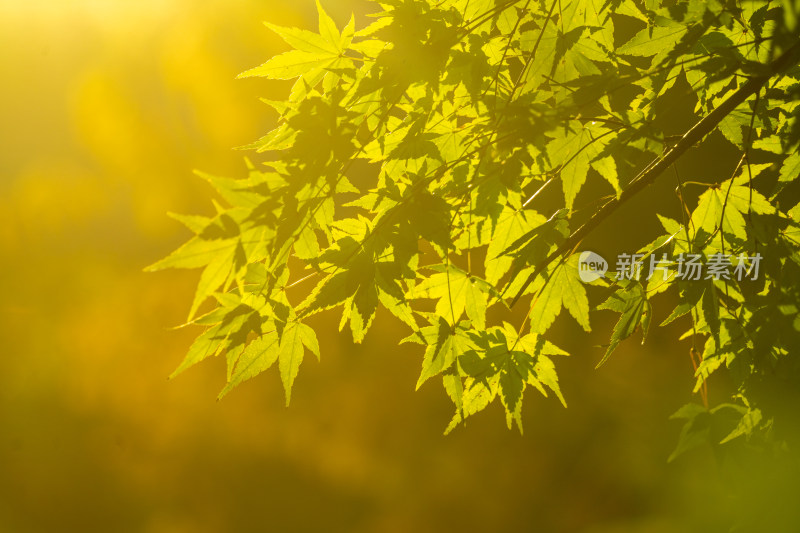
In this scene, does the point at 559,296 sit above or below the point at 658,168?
below

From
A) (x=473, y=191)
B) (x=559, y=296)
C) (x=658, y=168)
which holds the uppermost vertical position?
(x=473, y=191)

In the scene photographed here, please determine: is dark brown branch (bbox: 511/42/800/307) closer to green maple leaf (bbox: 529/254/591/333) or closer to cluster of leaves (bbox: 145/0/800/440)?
cluster of leaves (bbox: 145/0/800/440)

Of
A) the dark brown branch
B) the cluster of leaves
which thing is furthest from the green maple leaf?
the dark brown branch

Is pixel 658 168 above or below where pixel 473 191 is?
below

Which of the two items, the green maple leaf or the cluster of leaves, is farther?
the green maple leaf

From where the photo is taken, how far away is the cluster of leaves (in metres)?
1.15

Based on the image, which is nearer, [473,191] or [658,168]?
[658,168]

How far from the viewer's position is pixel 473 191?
1438 mm

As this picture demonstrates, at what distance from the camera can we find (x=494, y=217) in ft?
4.53

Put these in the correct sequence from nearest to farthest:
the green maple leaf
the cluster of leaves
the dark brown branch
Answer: the cluster of leaves, the dark brown branch, the green maple leaf

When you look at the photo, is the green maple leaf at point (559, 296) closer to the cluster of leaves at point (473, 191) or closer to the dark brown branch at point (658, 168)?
the cluster of leaves at point (473, 191)

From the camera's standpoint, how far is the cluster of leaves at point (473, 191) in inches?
45.4

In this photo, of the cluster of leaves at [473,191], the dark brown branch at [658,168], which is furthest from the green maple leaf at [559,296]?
the dark brown branch at [658,168]

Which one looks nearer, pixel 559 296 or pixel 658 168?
pixel 658 168
